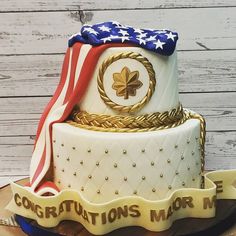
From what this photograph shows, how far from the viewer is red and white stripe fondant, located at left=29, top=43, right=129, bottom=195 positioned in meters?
1.17

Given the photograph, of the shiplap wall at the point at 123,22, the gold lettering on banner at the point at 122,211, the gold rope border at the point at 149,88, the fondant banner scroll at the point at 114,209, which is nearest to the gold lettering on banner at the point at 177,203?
the fondant banner scroll at the point at 114,209

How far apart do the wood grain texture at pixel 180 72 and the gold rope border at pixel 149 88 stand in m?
0.60

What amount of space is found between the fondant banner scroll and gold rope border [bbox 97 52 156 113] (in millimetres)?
204

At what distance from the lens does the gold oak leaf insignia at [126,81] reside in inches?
45.1

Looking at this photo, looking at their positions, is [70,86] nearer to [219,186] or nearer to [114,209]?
[114,209]

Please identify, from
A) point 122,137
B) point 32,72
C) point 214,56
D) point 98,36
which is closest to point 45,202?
point 122,137

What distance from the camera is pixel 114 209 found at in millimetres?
1109

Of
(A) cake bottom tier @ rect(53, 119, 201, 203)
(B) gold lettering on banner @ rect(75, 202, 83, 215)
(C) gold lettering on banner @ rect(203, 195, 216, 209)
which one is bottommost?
(C) gold lettering on banner @ rect(203, 195, 216, 209)

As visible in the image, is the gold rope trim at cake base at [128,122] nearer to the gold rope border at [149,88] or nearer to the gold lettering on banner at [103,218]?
the gold rope border at [149,88]

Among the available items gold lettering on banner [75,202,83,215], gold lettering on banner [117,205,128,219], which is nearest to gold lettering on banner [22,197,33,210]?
gold lettering on banner [75,202,83,215]

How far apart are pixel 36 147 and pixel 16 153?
60 cm

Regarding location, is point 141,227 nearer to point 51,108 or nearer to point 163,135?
point 163,135

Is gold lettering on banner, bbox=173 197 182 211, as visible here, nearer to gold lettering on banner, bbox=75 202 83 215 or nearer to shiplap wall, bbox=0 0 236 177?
gold lettering on banner, bbox=75 202 83 215

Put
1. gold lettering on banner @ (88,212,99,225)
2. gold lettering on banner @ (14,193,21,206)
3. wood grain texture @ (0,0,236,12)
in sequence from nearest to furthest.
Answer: gold lettering on banner @ (88,212,99,225), gold lettering on banner @ (14,193,21,206), wood grain texture @ (0,0,236,12)
